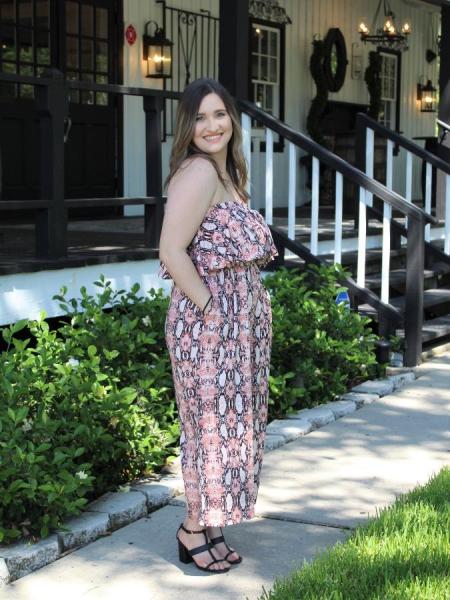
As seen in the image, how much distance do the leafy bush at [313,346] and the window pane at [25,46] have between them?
4.33 meters

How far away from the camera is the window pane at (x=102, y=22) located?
35.2 ft

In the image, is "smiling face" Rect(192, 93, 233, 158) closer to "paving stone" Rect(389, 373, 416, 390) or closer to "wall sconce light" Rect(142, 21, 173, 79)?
"paving stone" Rect(389, 373, 416, 390)

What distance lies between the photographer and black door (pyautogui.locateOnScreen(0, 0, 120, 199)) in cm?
985

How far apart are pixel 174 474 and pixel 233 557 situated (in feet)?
3.19

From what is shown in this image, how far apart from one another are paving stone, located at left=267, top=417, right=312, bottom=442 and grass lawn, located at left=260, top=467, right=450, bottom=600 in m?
1.29

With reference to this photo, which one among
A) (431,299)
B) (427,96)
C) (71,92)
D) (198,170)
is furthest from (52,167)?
(427,96)

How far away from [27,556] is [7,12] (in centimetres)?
722

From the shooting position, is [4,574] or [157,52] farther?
[157,52]

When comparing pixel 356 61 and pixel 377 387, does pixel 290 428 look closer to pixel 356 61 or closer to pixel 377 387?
pixel 377 387

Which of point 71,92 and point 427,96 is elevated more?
point 427,96

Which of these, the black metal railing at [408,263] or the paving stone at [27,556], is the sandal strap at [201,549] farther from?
the black metal railing at [408,263]

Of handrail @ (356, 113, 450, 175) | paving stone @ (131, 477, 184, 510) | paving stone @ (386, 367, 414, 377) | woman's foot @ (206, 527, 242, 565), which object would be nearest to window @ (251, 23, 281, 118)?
handrail @ (356, 113, 450, 175)

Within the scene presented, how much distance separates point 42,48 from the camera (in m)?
10.1

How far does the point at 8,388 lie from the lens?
Answer: 4.04 metres
